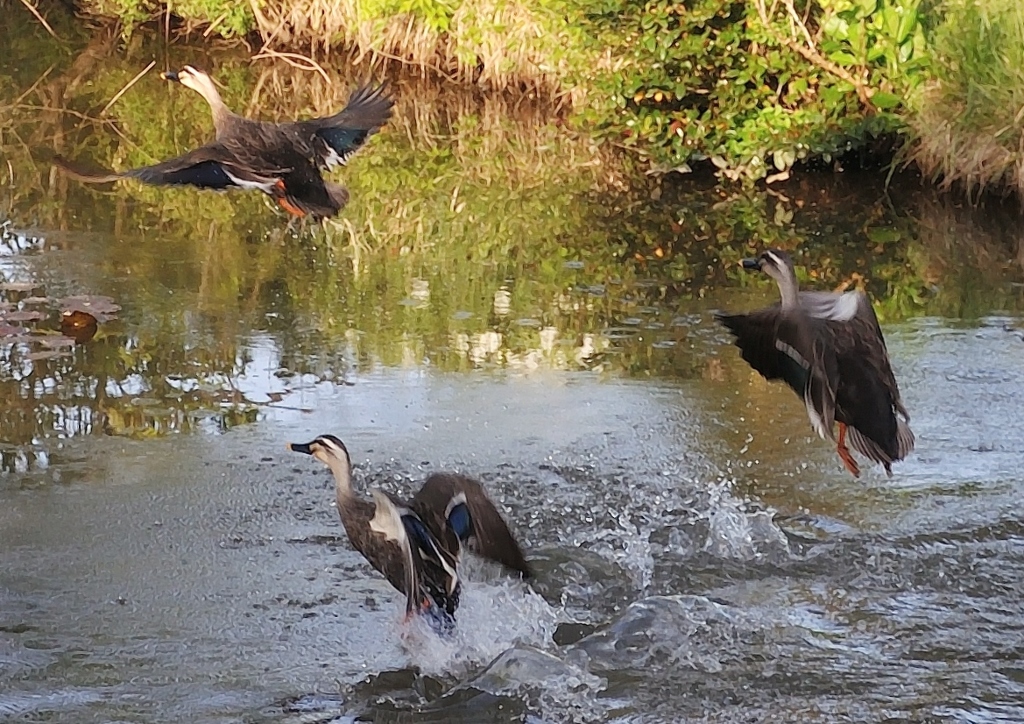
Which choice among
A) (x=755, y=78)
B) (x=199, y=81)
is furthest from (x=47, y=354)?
(x=755, y=78)

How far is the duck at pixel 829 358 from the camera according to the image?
5.12m

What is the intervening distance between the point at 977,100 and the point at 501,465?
6289 mm

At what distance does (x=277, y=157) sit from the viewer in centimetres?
619

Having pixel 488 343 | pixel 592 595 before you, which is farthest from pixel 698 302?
pixel 592 595

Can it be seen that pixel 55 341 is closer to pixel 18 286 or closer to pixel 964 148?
pixel 18 286

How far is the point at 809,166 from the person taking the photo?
1253cm

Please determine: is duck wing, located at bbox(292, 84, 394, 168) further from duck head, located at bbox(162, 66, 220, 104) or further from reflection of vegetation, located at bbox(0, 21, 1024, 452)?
reflection of vegetation, located at bbox(0, 21, 1024, 452)

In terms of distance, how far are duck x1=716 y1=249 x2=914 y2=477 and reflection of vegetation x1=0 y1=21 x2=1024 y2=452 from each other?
196 cm

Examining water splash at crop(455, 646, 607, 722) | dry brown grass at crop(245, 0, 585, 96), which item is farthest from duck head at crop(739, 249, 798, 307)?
dry brown grass at crop(245, 0, 585, 96)

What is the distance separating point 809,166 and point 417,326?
5628 millimetres

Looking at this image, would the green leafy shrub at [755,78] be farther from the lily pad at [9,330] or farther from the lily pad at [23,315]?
the lily pad at [9,330]

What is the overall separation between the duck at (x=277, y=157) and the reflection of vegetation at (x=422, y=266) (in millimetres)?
1053

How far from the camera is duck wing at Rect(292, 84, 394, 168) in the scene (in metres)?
6.39

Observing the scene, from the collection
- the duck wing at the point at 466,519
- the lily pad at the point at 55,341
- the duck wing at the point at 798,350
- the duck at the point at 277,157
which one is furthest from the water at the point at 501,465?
the duck at the point at 277,157
